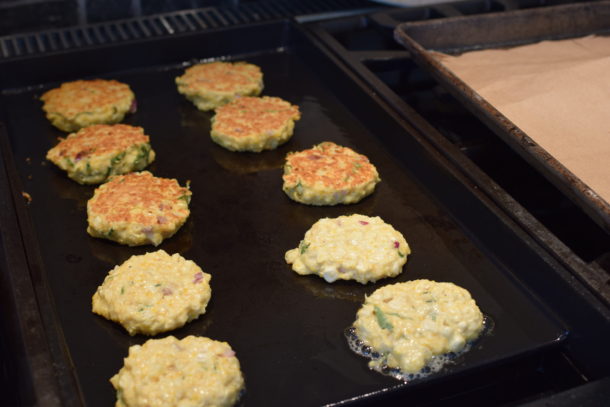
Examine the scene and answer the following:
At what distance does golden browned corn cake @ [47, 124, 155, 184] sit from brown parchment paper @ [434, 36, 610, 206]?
1.28 metres

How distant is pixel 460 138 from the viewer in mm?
2545

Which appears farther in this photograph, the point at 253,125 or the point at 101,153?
the point at 253,125

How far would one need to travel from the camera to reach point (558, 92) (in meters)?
2.47

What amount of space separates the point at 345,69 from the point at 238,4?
2.86ft

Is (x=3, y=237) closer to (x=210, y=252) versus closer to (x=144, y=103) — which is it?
(x=210, y=252)

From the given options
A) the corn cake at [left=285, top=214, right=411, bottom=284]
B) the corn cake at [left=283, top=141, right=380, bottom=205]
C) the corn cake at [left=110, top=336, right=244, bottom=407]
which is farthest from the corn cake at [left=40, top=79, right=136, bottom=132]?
the corn cake at [left=110, top=336, right=244, bottom=407]

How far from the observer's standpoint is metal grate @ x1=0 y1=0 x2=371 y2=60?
9.55ft

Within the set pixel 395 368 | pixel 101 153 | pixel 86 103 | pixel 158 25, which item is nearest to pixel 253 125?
pixel 101 153

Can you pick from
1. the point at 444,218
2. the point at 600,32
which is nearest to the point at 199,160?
the point at 444,218

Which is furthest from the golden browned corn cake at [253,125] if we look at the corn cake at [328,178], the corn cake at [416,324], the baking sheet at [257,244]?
the corn cake at [416,324]

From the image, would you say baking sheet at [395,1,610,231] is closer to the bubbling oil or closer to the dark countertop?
the bubbling oil

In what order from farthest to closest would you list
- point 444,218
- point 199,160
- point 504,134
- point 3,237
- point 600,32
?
point 600,32, point 199,160, point 444,218, point 504,134, point 3,237

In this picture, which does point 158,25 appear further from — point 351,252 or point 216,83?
point 351,252

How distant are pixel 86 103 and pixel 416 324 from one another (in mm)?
1657
